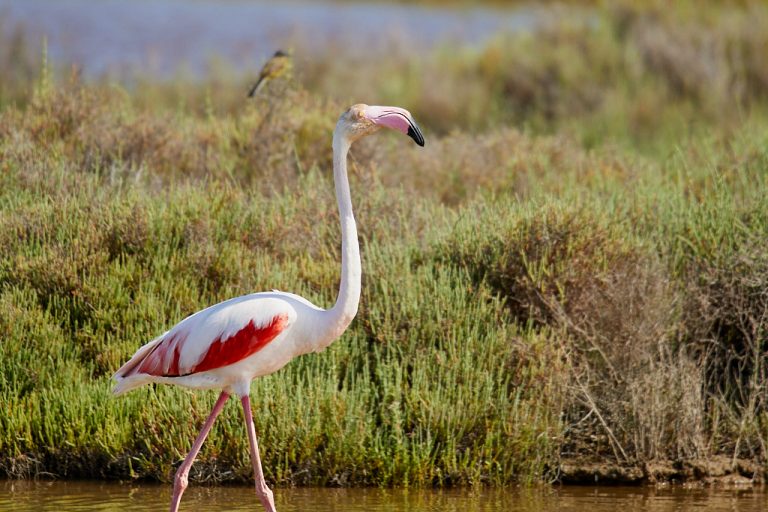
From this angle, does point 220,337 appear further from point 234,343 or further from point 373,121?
point 373,121

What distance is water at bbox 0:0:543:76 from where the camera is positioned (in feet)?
59.6

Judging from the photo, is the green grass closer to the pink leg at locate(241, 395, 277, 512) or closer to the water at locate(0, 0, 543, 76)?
the pink leg at locate(241, 395, 277, 512)

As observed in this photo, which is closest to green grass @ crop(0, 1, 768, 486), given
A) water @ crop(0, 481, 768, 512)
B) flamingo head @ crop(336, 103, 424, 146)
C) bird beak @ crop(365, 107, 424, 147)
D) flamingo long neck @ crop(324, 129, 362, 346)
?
water @ crop(0, 481, 768, 512)

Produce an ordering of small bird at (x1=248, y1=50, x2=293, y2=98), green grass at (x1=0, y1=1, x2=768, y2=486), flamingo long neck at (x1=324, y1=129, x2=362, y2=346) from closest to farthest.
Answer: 1. flamingo long neck at (x1=324, y1=129, x2=362, y2=346)
2. green grass at (x1=0, y1=1, x2=768, y2=486)
3. small bird at (x1=248, y1=50, x2=293, y2=98)

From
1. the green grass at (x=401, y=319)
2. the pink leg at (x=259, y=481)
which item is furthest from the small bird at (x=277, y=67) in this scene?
the pink leg at (x=259, y=481)

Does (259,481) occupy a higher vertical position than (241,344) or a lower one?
lower

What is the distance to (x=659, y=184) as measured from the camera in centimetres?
926

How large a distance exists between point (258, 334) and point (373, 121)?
115 cm

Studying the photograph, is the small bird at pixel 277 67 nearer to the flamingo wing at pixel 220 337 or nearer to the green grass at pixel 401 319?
the green grass at pixel 401 319

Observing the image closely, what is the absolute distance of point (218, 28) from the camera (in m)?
23.5

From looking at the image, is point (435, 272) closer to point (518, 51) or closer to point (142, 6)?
point (518, 51)

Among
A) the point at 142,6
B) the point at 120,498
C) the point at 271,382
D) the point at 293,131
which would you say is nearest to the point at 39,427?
the point at 120,498

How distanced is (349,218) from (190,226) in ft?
8.54

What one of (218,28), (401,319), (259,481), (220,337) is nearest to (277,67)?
(401,319)
